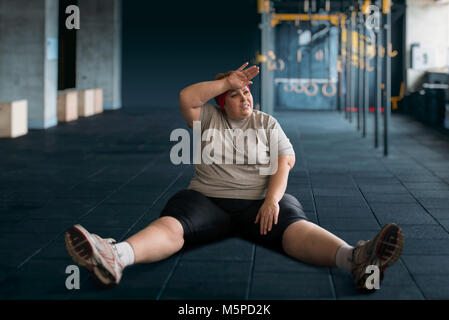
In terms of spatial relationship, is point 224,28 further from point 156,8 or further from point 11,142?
point 11,142

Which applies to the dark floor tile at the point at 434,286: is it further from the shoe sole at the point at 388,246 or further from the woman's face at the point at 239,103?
the woman's face at the point at 239,103

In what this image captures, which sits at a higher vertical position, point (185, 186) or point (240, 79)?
point (240, 79)

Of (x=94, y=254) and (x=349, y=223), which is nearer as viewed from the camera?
(x=94, y=254)

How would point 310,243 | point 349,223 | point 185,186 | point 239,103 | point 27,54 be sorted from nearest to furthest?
point 310,243
point 239,103
point 349,223
point 185,186
point 27,54

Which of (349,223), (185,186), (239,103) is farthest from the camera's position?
(185,186)

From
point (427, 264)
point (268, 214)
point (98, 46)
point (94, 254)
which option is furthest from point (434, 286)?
point (98, 46)

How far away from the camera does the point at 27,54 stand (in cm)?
1201

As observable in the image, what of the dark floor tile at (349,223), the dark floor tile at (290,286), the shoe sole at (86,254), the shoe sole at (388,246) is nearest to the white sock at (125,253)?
the shoe sole at (86,254)

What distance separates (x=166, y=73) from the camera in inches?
790

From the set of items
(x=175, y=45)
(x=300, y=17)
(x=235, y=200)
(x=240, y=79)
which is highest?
(x=300, y=17)

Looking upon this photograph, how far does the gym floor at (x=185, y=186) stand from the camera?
125 inches

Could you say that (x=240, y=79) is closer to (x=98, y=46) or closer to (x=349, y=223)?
(x=349, y=223)

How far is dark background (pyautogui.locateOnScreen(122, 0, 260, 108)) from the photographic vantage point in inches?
778

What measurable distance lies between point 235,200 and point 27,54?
923 centimetres
